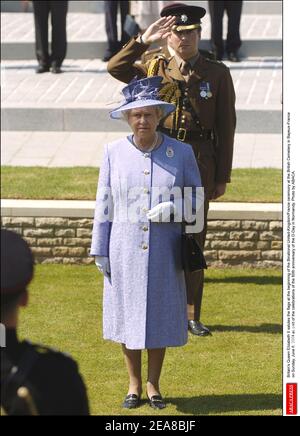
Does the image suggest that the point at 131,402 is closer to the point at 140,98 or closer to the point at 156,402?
the point at 156,402

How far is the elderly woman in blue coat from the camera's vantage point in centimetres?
807

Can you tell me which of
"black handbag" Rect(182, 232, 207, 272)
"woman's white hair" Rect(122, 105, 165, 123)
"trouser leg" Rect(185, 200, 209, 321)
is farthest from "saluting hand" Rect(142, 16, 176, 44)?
"black handbag" Rect(182, 232, 207, 272)


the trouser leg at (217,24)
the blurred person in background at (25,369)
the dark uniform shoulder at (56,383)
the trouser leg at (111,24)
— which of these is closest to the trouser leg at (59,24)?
the trouser leg at (111,24)

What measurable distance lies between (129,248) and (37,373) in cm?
320

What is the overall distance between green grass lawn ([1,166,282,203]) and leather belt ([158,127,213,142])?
182 cm

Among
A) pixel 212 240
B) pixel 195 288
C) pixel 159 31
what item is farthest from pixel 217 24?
pixel 159 31

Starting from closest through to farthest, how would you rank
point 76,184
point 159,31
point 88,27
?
point 159,31
point 76,184
point 88,27

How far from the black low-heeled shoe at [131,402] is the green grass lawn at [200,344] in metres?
0.03

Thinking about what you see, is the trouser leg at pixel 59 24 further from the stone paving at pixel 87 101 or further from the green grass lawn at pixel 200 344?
the green grass lawn at pixel 200 344

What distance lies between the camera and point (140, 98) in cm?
800

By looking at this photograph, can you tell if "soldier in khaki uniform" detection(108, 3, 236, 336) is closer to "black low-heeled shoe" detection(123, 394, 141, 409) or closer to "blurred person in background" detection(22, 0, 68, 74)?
"black low-heeled shoe" detection(123, 394, 141, 409)

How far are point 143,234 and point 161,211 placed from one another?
0.15m
